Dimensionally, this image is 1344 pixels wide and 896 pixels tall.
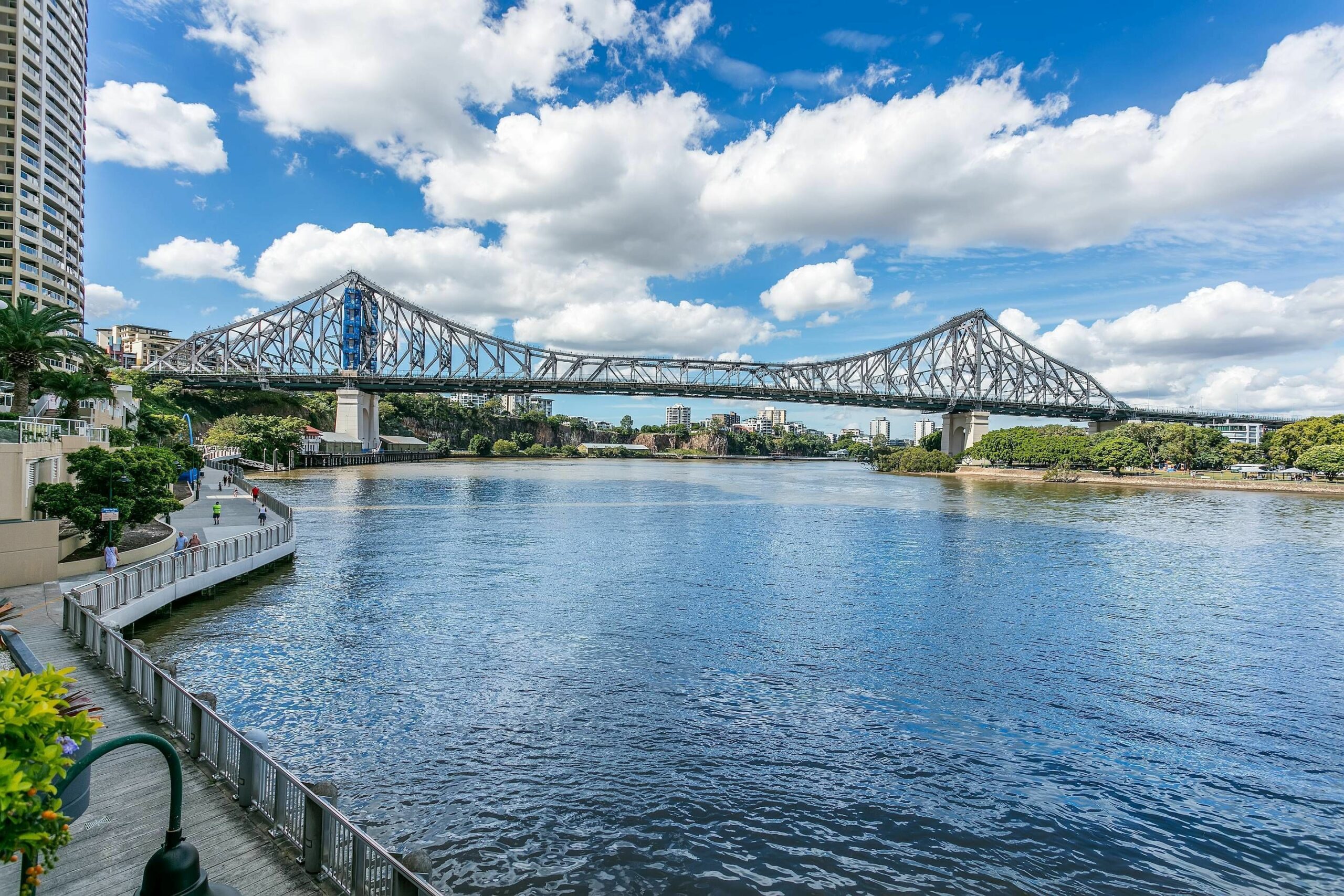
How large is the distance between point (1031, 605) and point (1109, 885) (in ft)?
67.0

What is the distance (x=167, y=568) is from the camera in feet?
83.0

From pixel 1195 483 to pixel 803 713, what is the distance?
130 meters

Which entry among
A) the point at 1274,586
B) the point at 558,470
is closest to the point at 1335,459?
the point at 1274,586

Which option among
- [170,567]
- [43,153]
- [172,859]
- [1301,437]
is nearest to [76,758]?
[172,859]

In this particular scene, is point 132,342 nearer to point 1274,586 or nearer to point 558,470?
Answer: point 558,470

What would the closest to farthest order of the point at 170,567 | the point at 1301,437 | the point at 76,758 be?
the point at 76,758
the point at 170,567
the point at 1301,437

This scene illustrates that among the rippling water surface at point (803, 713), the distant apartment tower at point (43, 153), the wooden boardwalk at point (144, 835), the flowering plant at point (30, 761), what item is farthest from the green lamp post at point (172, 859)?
the distant apartment tower at point (43, 153)

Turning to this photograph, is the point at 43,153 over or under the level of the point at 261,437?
over

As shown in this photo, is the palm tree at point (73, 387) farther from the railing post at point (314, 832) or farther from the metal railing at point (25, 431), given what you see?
the railing post at point (314, 832)

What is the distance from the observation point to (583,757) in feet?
49.4

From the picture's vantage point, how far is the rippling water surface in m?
12.1

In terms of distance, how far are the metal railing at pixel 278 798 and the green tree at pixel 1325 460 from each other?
151 m

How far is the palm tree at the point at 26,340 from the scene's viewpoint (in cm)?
3447

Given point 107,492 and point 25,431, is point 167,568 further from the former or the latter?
point 25,431
